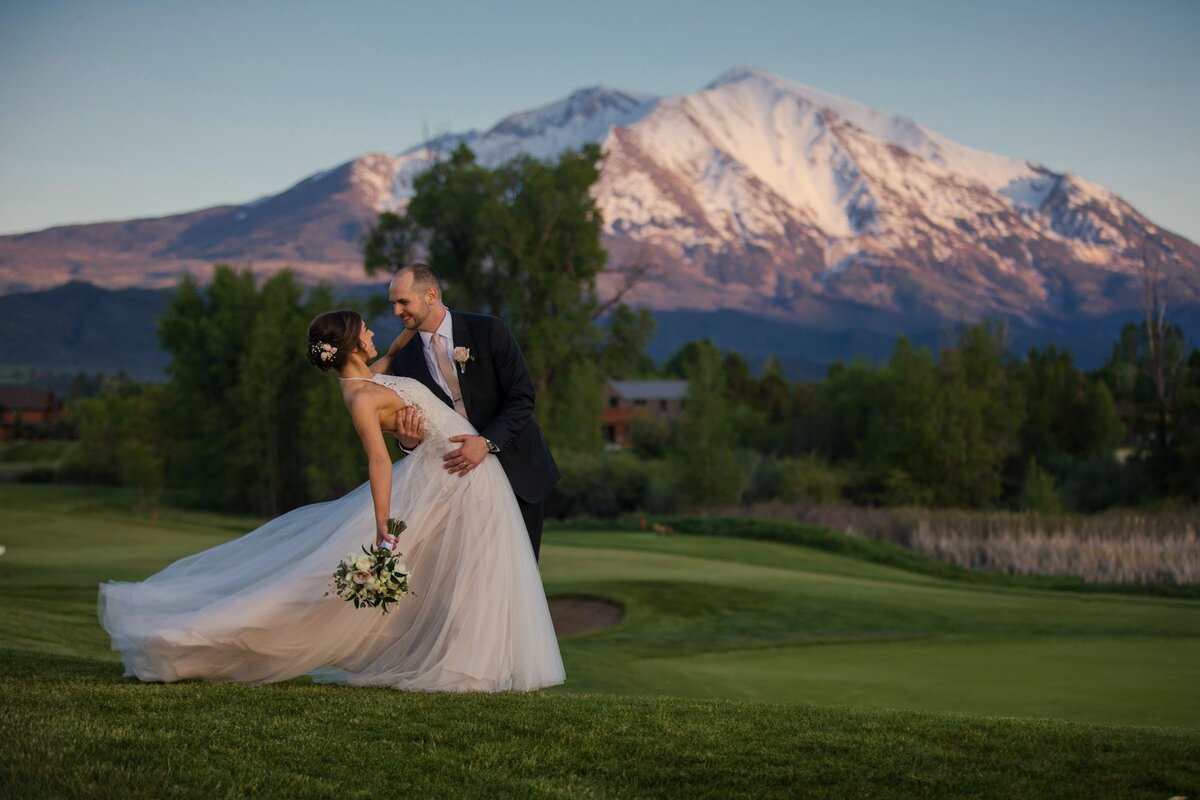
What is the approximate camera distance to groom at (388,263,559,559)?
791 cm

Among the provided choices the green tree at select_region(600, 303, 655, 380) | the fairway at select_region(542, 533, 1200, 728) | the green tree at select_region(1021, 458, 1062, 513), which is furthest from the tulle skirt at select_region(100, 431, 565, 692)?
the green tree at select_region(600, 303, 655, 380)

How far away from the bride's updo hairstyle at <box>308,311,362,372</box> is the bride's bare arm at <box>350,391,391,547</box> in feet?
0.94

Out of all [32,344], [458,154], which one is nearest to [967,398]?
[458,154]

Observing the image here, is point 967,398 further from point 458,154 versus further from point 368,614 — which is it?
point 368,614

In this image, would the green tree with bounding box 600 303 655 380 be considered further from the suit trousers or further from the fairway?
the suit trousers

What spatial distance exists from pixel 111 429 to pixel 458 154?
2423 cm

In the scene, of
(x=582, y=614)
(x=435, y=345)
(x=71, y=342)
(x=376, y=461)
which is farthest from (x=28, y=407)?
(x=376, y=461)

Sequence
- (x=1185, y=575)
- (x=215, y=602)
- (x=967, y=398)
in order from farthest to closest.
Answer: (x=967, y=398), (x=1185, y=575), (x=215, y=602)

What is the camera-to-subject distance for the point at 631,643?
51.1 ft

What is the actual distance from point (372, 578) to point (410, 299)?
1.87 m

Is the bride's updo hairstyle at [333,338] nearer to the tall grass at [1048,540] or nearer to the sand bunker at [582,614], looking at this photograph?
the sand bunker at [582,614]

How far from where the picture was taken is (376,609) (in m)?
7.40

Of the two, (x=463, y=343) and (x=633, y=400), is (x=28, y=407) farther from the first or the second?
(x=463, y=343)

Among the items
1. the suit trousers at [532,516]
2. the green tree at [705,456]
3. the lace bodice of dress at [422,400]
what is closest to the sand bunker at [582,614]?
Result: the suit trousers at [532,516]
